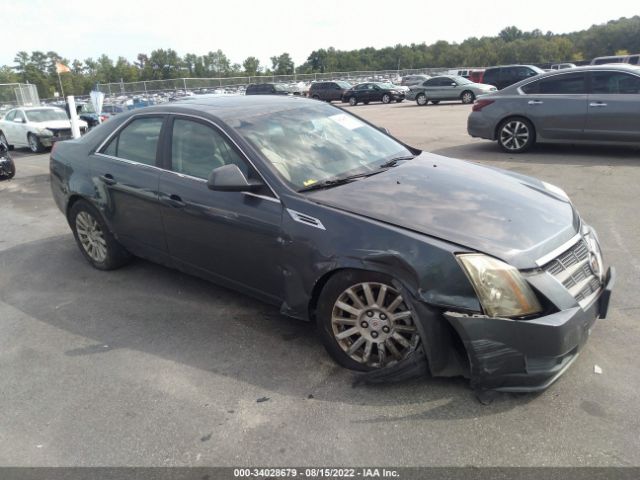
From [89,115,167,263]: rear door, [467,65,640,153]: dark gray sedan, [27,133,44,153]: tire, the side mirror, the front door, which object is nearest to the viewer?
the side mirror

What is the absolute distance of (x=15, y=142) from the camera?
1670cm

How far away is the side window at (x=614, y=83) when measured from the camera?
8531mm

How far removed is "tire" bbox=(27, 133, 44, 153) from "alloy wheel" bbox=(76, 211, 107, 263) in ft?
41.6

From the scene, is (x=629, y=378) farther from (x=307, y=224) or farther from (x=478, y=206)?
(x=307, y=224)

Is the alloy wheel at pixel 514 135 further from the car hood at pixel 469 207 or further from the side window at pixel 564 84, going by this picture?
the car hood at pixel 469 207

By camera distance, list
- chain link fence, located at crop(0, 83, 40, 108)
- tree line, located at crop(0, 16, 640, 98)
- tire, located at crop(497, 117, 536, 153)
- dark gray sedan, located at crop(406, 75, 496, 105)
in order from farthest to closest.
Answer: tree line, located at crop(0, 16, 640, 98)
chain link fence, located at crop(0, 83, 40, 108)
dark gray sedan, located at crop(406, 75, 496, 105)
tire, located at crop(497, 117, 536, 153)

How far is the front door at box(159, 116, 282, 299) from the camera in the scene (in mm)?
3383

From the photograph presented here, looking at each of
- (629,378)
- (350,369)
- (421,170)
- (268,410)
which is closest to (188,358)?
(268,410)

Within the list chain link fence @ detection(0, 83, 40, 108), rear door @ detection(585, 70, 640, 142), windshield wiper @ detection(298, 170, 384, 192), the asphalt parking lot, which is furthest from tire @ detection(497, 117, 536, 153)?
chain link fence @ detection(0, 83, 40, 108)

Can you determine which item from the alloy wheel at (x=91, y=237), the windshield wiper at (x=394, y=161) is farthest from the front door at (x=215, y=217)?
the alloy wheel at (x=91, y=237)

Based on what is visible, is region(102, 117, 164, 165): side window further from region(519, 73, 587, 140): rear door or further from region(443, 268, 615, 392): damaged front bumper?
region(519, 73, 587, 140): rear door

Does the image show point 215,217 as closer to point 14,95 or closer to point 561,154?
point 561,154

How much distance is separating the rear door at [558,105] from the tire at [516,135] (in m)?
0.17

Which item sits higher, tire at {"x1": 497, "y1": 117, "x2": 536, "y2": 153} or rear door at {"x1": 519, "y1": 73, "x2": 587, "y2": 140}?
rear door at {"x1": 519, "y1": 73, "x2": 587, "y2": 140}
